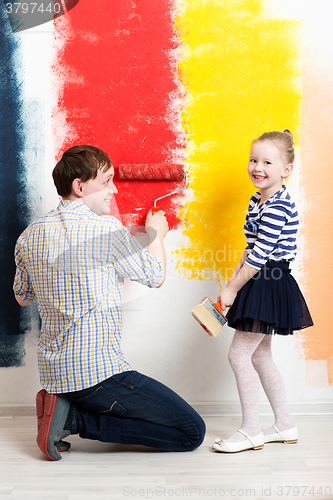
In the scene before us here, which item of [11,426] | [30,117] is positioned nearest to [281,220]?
[30,117]

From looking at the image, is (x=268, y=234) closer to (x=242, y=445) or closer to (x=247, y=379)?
(x=247, y=379)

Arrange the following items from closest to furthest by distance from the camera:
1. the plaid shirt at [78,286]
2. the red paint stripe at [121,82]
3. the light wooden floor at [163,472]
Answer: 1. the light wooden floor at [163,472]
2. the plaid shirt at [78,286]
3. the red paint stripe at [121,82]

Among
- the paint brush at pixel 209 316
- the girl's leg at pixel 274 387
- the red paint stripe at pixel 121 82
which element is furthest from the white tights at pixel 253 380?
the red paint stripe at pixel 121 82

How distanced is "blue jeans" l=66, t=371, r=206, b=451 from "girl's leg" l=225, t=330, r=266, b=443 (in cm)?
15

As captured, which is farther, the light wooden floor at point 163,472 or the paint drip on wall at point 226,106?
the paint drip on wall at point 226,106

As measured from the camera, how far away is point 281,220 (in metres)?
1.36

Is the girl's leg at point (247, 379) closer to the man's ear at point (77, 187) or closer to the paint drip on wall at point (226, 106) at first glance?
the paint drip on wall at point (226, 106)

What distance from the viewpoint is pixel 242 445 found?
139 cm

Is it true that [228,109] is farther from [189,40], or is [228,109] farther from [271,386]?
[271,386]

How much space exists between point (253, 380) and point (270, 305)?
25 cm

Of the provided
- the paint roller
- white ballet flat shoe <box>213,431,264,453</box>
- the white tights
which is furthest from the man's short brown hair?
white ballet flat shoe <box>213,431,264,453</box>

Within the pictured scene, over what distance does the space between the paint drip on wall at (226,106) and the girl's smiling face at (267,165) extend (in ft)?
0.80

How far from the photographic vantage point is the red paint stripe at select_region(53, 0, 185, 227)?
5.21 feet

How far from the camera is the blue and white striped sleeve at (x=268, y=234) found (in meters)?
1.36
